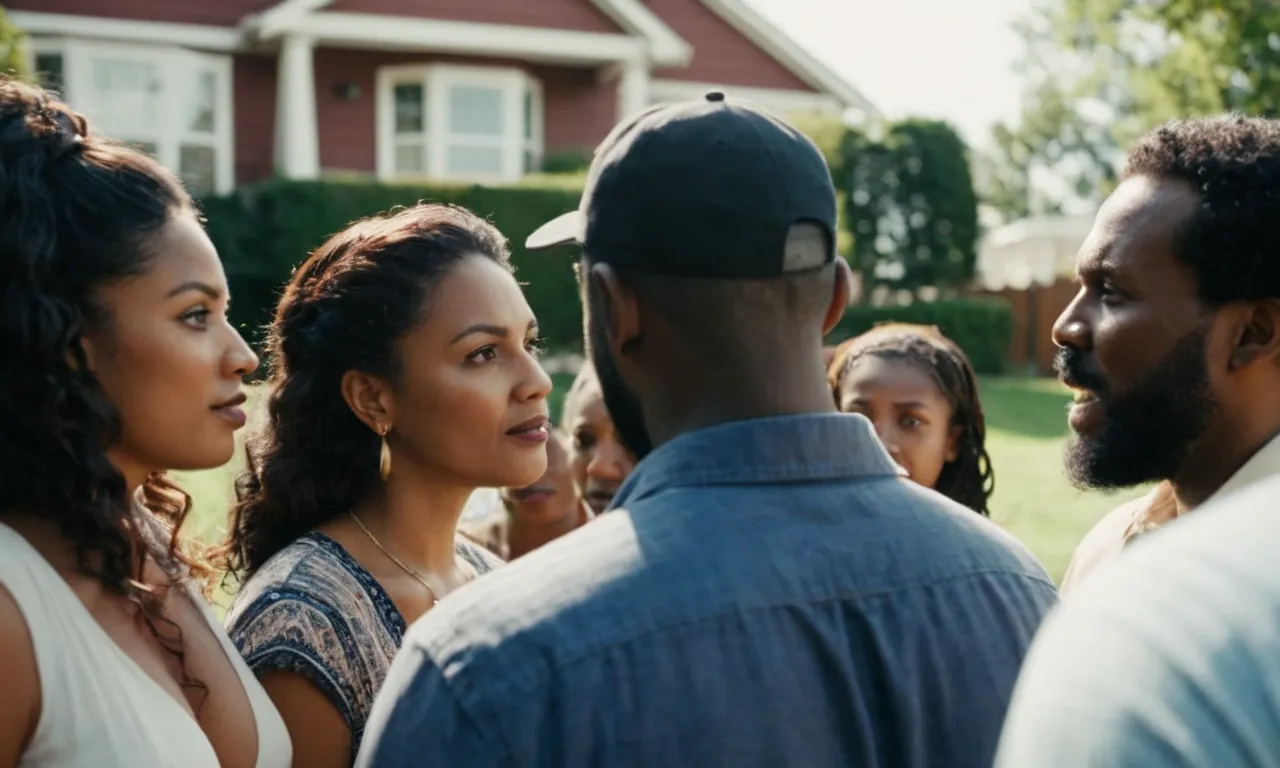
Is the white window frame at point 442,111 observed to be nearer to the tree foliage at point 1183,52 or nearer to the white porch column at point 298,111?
the white porch column at point 298,111

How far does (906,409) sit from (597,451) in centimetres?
139

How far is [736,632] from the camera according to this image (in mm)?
1694

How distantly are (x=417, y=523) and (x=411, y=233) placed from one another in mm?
705

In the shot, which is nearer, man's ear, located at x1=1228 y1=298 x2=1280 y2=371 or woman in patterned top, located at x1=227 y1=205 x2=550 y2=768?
man's ear, located at x1=1228 y1=298 x2=1280 y2=371

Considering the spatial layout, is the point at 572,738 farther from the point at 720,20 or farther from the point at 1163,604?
the point at 720,20

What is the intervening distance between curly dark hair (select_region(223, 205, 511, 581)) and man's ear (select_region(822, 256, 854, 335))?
151cm

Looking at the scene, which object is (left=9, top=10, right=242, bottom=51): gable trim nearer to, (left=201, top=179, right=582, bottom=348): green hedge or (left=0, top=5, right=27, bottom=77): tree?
(left=201, top=179, right=582, bottom=348): green hedge

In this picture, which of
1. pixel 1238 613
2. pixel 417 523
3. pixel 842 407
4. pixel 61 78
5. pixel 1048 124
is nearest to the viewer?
pixel 1238 613

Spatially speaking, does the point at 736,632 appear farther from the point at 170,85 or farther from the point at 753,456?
the point at 170,85

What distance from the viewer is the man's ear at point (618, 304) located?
188 cm

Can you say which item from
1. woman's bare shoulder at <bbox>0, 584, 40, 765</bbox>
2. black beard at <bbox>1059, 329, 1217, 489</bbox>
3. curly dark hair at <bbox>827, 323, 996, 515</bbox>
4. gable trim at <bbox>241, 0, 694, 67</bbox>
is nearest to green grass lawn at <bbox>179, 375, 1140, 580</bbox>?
curly dark hair at <bbox>827, 323, 996, 515</bbox>

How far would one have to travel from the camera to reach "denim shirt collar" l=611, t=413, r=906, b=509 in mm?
1817

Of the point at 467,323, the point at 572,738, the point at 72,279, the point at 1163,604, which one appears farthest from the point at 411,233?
the point at 1163,604

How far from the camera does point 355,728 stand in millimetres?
2799
